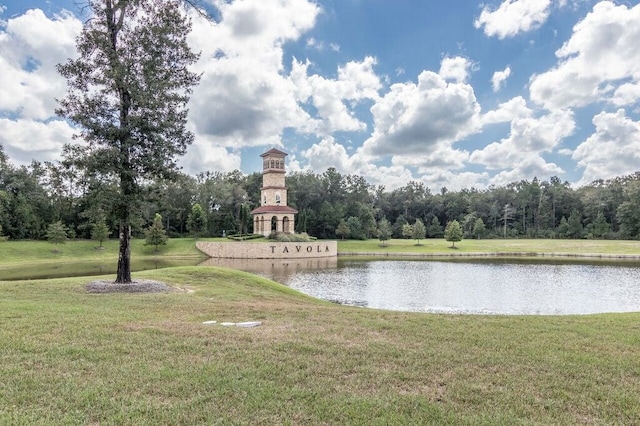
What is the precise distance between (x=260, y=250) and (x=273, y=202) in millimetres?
12087

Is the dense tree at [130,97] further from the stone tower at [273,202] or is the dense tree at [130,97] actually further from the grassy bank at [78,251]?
the stone tower at [273,202]

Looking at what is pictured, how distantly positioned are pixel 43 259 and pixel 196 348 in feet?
144

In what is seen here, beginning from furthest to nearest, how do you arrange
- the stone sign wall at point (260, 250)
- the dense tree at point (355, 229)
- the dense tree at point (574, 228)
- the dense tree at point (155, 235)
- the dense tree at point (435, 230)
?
A: the dense tree at point (435, 230) → the dense tree at point (574, 228) → the dense tree at point (355, 229) → the dense tree at point (155, 235) → the stone sign wall at point (260, 250)

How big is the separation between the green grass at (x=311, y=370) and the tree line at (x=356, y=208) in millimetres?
29201

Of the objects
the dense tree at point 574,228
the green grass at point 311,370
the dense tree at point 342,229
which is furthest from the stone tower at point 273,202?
the dense tree at point 574,228

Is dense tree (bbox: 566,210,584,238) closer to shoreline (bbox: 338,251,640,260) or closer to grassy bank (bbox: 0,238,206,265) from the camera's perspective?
shoreline (bbox: 338,251,640,260)

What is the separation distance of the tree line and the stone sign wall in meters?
9.40

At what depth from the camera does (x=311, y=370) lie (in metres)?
5.26

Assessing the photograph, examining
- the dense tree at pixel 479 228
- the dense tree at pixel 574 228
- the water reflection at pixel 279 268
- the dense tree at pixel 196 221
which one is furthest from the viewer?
the dense tree at pixel 574 228

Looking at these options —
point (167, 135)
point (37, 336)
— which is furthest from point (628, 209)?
point (37, 336)

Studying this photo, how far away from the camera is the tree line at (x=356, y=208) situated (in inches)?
2111

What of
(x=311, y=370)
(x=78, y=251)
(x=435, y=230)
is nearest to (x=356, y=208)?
(x=435, y=230)

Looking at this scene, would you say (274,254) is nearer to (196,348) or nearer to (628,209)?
(196,348)

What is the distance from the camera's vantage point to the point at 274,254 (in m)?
48.3
